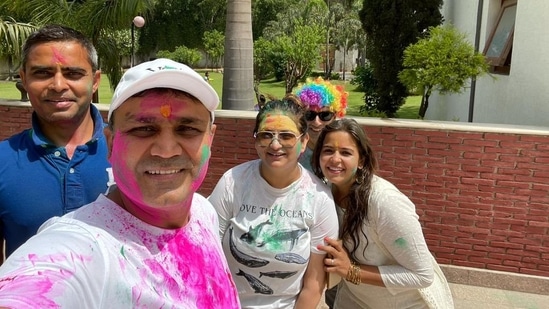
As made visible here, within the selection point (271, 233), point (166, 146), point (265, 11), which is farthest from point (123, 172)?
point (265, 11)

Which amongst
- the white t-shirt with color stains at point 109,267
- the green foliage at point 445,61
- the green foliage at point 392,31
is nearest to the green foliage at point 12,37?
the green foliage at point 445,61

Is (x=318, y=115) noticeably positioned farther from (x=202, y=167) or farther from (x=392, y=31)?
(x=392, y=31)

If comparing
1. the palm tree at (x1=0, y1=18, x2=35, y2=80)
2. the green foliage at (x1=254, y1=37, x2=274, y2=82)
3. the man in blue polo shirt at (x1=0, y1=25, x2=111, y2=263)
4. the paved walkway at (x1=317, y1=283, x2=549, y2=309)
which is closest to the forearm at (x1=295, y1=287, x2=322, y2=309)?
the man in blue polo shirt at (x1=0, y1=25, x2=111, y2=263)

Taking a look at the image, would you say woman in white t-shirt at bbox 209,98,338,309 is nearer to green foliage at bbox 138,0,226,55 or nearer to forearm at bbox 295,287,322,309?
forearm at bbox 295,287,322,309

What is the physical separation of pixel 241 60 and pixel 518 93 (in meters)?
4.35

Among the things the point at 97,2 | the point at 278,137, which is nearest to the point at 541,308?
the point at 278,137

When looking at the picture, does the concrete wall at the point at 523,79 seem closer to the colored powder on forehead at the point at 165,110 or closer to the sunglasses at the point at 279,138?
the sunglasses at the point at 279,138

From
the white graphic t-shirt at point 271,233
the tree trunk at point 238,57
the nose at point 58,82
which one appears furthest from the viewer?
the tree trunk at point 238,57

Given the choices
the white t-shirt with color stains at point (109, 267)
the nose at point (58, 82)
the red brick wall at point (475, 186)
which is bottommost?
the red brick wall at point (475, 186)

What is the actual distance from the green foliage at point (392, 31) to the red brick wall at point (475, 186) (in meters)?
6.97

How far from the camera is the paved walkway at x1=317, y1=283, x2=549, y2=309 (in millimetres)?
4449

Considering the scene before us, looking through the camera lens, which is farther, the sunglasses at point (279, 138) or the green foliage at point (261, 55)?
the green foliage at point (261, 55)

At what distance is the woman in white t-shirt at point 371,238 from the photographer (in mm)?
2035

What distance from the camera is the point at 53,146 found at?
1.80 m
